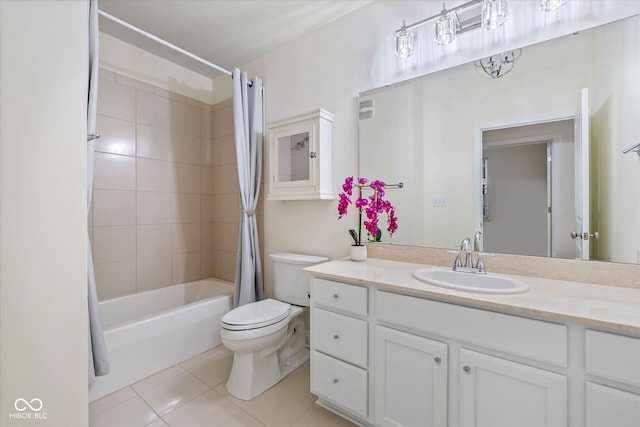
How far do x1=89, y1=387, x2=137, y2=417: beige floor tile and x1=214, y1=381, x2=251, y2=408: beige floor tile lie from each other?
48cm

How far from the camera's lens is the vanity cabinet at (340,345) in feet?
4.33

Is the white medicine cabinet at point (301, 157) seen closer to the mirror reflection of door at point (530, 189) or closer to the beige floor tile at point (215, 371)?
the mirror reflection of door at point (530, 189)

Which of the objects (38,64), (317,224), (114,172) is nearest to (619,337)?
(317,224)

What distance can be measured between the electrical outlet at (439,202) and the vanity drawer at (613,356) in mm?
862

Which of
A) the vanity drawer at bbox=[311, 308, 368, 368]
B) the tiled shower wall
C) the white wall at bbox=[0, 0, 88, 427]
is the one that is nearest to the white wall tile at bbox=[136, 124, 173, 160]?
the tiled shower wall

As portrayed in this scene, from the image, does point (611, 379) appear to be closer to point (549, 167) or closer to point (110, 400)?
point (549, 167)

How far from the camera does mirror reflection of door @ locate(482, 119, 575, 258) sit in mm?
1297

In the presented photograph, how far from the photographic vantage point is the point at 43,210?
106 centimetres

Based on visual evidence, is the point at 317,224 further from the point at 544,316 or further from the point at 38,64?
the point at 38,64

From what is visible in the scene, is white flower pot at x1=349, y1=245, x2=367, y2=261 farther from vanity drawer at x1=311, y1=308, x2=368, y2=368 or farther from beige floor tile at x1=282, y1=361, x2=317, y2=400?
beige floor tile at x1=282, y1=361, x2=317, y2=400

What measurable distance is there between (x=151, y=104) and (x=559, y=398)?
10.5ft

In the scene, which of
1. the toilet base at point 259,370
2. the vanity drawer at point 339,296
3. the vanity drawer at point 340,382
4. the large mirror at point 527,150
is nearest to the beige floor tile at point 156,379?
the toilet base at point 259,370

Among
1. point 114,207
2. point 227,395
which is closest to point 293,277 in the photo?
point 227,395

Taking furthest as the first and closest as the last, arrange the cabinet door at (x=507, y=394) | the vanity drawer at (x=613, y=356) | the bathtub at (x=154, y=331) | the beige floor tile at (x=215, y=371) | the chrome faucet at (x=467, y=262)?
1. the beige floor tile at (x=215, y=371)
2. the bathtub at (x=154, y=331)
3. the chrome faucet at (x=467, y=262)
4. the cabinet door at (x=507, y=394)
5. the vanity drawer at (x=613, y=356)
